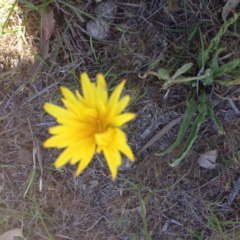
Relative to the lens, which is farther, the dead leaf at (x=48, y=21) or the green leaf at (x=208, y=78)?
the dead leaf at (x=48, y=21)

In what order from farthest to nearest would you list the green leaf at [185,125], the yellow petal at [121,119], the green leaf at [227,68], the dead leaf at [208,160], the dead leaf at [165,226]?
the dead leaf at [165,226] → the dead leaf at [208,160] → the green leaf at [185,125] → the green leaf at [227,68] → the yellow petal at [121,119]

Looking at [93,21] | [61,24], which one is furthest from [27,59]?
[93,21]

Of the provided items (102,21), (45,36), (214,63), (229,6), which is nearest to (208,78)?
(214,63)

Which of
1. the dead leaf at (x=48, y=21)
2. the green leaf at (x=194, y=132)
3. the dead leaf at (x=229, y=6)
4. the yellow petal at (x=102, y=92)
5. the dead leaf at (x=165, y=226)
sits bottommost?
the dead leaf at (x=165, y=226)

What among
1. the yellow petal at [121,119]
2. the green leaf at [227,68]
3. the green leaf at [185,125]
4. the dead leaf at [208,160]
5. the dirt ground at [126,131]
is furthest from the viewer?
the dead leaf at [208,160]

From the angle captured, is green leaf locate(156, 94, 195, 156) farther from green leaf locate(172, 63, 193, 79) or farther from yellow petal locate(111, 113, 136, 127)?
yellow petal locate(111, 113, 136, 127)

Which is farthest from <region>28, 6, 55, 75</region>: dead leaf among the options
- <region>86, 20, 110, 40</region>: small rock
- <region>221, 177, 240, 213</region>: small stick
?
<region>221, 177, 240, 213</region>: small stick

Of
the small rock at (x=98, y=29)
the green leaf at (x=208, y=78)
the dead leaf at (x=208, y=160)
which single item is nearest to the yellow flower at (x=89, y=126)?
the green leaf at (x=208, y=78)

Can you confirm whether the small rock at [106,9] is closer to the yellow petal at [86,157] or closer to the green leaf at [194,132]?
the green leaf at [194,132]
